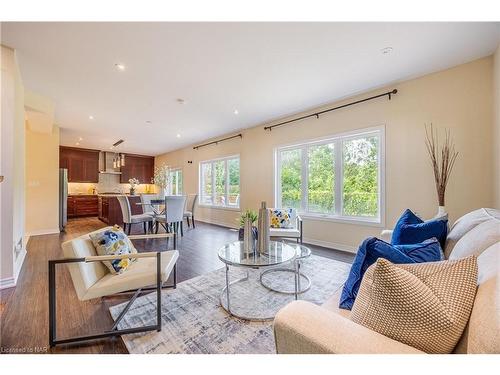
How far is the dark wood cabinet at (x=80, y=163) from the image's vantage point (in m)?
7.77

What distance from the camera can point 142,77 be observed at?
291 cm

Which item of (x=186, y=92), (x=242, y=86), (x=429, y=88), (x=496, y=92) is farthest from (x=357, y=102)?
(x=186, y=92)

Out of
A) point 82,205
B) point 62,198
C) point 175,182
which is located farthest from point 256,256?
point 82,205

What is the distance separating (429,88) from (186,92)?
337cm

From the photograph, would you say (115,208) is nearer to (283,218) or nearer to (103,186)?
(103,186)

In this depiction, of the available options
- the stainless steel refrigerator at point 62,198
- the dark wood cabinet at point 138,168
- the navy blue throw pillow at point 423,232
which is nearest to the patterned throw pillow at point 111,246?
the navy blue throw pillow at point 423,232

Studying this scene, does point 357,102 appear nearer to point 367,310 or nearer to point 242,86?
point 242,86

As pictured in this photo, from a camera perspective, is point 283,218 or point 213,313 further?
point 283,218

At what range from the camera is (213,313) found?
6.20ft

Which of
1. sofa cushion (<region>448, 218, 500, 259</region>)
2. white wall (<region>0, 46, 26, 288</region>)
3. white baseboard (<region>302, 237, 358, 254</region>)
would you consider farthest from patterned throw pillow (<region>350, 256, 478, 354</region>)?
white wall (<region>0, 46, 26, 288</region>)

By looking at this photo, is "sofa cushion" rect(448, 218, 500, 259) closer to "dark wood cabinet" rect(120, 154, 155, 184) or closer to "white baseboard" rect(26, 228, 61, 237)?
"white baseboard" rect(26, 228, 61, 237)

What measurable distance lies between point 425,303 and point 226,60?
2686 millimetres

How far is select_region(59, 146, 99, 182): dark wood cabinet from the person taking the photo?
25.5 ft

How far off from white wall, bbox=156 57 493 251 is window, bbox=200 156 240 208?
7.00 ft
